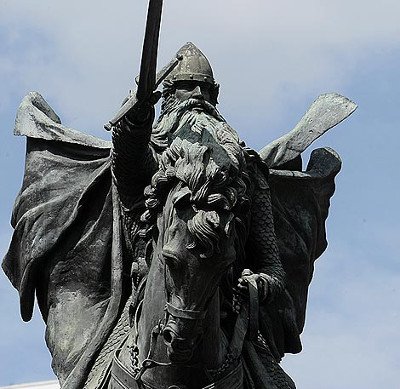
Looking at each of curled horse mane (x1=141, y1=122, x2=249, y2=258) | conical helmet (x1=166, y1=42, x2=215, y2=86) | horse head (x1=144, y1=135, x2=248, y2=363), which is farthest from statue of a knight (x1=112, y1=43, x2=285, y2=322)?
horse head (x1=144, y1=135, x2=248, y2=363)

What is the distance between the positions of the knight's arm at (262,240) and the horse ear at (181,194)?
2.10 m

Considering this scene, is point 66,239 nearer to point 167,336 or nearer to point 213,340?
point 213,340

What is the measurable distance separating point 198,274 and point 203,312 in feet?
1.00

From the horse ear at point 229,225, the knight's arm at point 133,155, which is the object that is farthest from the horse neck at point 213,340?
the knight's arm at point 133,155

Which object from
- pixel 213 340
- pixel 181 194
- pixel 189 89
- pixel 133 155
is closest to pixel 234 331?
pixel 213 340

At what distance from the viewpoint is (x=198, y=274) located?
9.76 m

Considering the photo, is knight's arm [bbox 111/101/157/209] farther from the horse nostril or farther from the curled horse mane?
the horse nostril

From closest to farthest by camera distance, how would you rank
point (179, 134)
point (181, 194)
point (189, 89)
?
point (181, 194) < point (179, 134) < point (189, 89)

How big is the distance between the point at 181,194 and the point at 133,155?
1.22 meters

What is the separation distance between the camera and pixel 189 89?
1200 cm

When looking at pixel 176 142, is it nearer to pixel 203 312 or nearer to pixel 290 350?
pixel 203 312

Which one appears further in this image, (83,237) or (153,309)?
(83,237)

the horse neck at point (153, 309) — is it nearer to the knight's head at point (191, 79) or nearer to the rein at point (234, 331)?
the rein at point (234, 331)

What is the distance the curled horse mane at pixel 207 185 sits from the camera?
970 centimetres
